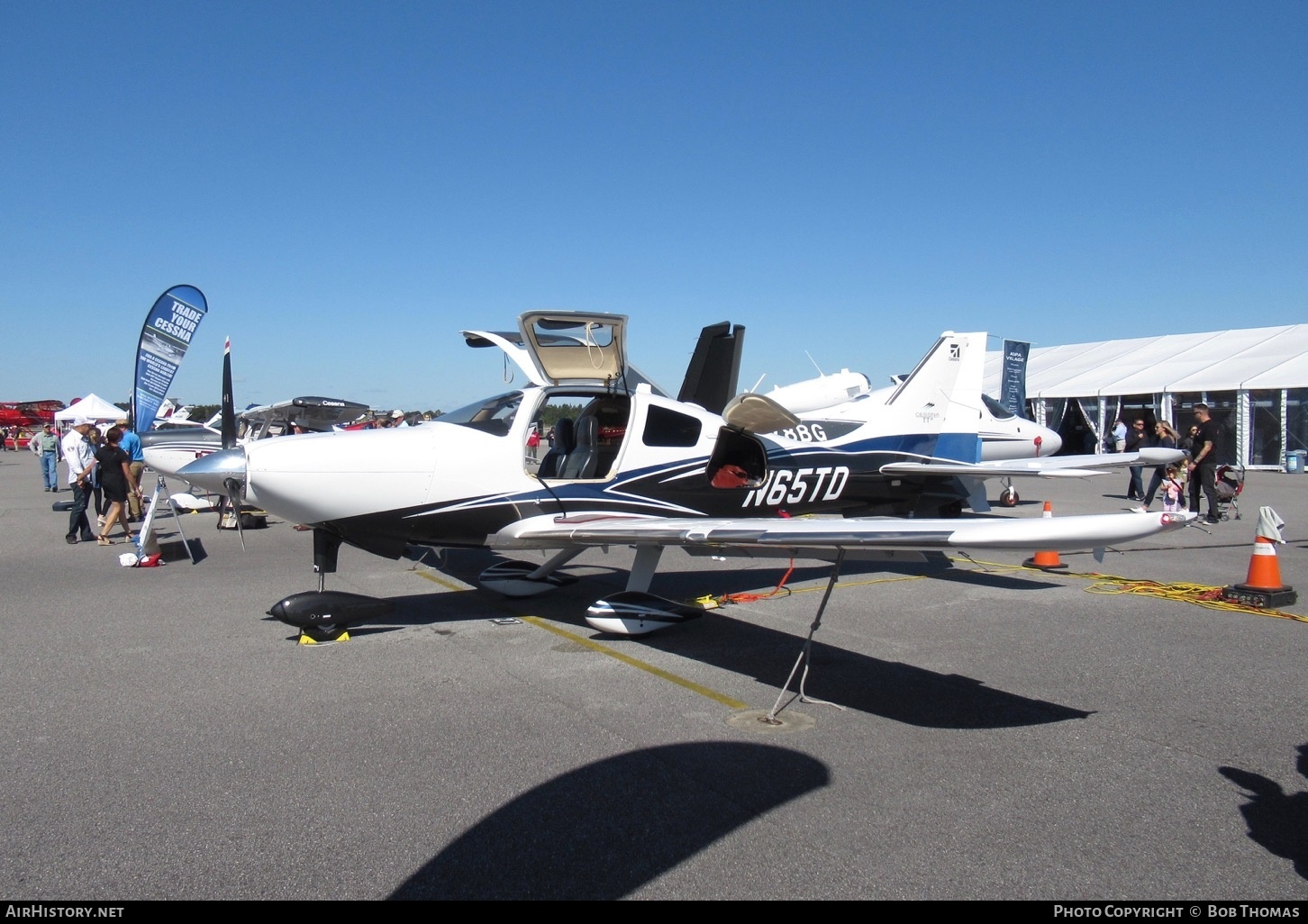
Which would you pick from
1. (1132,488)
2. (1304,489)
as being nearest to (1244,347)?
(1304,489)

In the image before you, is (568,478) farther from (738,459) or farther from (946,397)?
(946,397)

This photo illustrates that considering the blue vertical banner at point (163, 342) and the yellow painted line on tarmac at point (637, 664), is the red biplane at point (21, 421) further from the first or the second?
the yellow painted line on tarmac at point (637, 664)

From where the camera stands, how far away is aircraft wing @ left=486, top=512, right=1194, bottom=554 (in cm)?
355

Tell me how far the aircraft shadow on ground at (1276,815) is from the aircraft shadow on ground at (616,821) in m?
1.70

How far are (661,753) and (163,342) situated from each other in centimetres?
1062

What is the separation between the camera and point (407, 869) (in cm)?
308

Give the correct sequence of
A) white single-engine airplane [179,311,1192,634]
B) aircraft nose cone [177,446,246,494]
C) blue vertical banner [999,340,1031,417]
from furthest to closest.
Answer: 1. blue vertical banner [999,340,1031,417]
2. white single-engine airplane [179,311,1192,634]
3. aircraft nose cone [177,446,246,494]

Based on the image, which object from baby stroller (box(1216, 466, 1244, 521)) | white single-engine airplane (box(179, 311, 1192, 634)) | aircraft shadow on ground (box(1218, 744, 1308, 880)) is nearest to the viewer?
aircraft shadow on ground (box(1218, 744, 1308, 880))

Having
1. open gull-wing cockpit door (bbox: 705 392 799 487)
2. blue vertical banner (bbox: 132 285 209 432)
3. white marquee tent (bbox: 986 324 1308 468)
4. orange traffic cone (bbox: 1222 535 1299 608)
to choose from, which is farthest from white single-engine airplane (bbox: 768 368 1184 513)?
white marquee tent (bbox: 986 324 1308 468)

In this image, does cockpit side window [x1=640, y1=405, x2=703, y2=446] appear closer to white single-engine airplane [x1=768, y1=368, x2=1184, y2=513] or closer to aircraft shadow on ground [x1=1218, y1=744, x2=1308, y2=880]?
white single-engine airplane [x1=768, y1=368, x2=1184, y2=513]

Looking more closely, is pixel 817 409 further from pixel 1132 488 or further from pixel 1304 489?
pixel 1304 489

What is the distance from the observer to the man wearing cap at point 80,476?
12.7 metres

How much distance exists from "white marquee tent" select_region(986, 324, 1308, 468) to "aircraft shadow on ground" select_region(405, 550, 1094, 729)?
25.6 m

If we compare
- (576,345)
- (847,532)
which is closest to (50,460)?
(576,345)
